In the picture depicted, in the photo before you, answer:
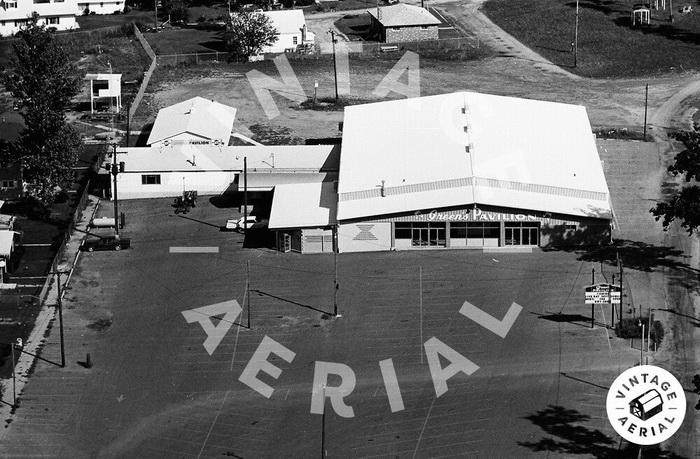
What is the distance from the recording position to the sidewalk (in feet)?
258

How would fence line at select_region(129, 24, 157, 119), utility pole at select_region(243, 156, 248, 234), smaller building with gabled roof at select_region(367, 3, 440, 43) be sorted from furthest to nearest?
smaller building with gabled roof at select_region(367, 3, 440, 43)
fence line at select_region(129, 24, 157, 119)
utility pole at select_region(243, 156, 248, 234)

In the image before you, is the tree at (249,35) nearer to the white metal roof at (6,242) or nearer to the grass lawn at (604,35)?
the grass lawn at (604,35)

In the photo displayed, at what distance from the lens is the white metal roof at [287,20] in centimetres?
15373

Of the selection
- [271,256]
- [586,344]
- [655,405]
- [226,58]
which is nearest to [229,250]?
[271,256]

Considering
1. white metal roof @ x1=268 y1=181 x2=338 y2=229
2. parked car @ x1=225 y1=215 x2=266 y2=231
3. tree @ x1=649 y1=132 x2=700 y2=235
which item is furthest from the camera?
parked car @ x1=225 y1=215 x2=266 y2=231

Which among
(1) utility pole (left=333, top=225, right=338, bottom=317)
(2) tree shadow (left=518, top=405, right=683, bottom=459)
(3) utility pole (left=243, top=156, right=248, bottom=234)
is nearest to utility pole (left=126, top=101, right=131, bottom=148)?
(3) utility pole (left=243, top=156, right=248, bottom=234)

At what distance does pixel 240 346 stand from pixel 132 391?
25.6ft

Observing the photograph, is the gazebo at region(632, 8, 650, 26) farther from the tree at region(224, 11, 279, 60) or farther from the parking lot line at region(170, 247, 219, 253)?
the parking lot line at region(170, 247, 219, 253)

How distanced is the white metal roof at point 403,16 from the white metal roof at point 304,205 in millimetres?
53216

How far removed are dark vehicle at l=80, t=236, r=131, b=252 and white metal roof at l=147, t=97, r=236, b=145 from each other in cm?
1829

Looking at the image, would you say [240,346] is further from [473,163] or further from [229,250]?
[473,163]

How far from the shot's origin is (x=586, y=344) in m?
83.0

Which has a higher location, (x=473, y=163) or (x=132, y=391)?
(x=473, y=163)

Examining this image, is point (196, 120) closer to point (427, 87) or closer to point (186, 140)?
point (186, 140)
